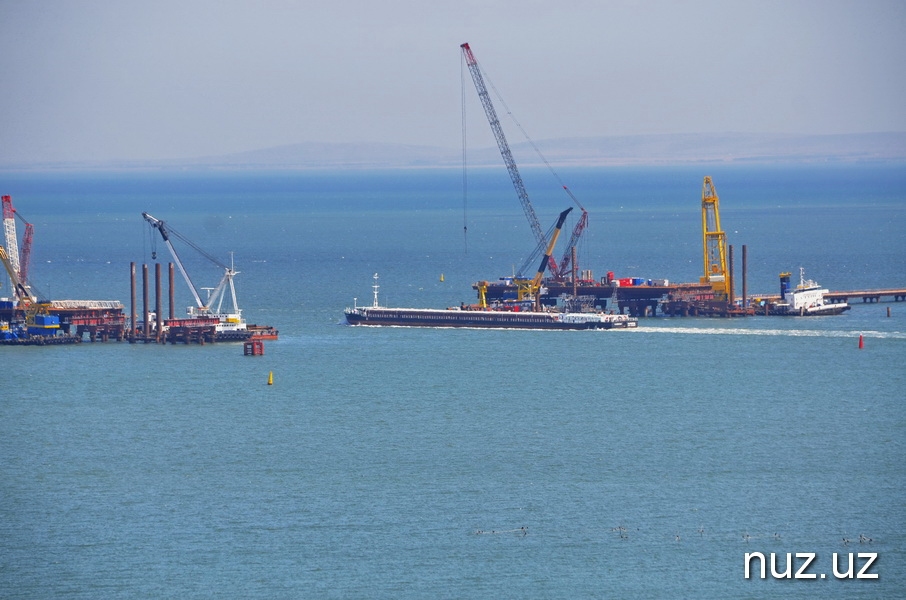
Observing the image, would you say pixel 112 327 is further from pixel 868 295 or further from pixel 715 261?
pixel 868 295

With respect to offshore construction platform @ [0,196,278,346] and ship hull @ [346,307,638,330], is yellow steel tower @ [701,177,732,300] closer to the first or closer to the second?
ship hull @ [346,307,638,330]

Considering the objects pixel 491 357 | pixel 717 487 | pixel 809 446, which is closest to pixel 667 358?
pixel 491 357

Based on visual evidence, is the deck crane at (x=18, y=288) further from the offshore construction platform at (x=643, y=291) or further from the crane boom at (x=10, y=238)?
the offshore construction platform at (x=643, y=291)

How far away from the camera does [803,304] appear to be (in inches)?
4656

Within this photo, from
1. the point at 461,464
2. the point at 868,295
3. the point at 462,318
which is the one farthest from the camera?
the point at 868,295

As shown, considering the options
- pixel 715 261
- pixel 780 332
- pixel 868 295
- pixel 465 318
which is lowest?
pixel 780 332

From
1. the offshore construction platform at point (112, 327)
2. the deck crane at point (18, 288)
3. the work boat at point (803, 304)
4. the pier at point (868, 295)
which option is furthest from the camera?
the pier at point (868, 295)

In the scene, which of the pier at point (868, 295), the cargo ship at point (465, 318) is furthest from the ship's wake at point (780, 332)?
the pier at point (868, 295)

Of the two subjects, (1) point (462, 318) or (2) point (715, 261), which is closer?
(1) point (462, 318)

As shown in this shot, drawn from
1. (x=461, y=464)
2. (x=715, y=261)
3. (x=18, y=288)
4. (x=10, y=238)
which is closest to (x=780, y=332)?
(x=715, y=261)

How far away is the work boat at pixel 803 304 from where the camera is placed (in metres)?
118

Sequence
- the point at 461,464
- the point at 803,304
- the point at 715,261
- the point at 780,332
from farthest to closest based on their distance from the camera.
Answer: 1. the point at 715,261
2. the point at 803,304
3. the point at 780,332
4. the point at 461,464

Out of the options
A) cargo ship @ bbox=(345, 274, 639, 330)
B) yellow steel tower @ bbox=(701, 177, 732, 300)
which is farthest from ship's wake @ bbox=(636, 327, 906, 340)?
yellow steel tower @ bbox=(701, 177, 732, 300)

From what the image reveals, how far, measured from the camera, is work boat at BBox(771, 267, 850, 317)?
11812 cm
